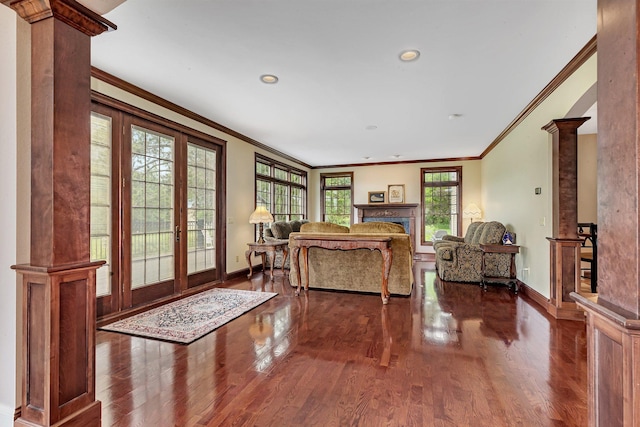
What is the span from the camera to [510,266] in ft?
15.2

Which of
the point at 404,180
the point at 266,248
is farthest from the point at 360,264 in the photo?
the point at 404,180

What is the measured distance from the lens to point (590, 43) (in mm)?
2561

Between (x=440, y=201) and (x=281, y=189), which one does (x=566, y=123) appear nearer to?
(x=440, y=201)

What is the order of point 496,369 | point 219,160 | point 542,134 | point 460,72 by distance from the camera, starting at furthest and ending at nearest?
point 219,160
point 542,134
point 460,72
point 496,369

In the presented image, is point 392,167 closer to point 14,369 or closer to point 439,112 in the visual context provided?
point 439,112

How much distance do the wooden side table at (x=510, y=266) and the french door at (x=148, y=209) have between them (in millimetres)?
4169

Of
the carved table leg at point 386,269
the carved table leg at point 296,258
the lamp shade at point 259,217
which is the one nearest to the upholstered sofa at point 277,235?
the lamp shade at point 259,217

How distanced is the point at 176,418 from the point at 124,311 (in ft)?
7.52

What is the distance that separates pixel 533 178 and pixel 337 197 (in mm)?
5368

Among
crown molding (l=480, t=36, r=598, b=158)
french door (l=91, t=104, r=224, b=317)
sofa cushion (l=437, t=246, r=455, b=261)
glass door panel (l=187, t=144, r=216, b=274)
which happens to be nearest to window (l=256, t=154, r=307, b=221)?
glass door panel (l=187, t=144, r=216, b=274)

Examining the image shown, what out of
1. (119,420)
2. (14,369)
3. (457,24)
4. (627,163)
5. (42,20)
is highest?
(457,24)

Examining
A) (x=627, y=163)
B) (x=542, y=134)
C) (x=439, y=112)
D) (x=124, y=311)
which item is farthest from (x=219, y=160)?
(x=627, y=163)

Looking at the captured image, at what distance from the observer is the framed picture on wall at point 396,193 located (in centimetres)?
822

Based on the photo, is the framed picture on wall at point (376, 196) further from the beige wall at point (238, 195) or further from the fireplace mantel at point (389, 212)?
the beige wall at point (238, 195)
